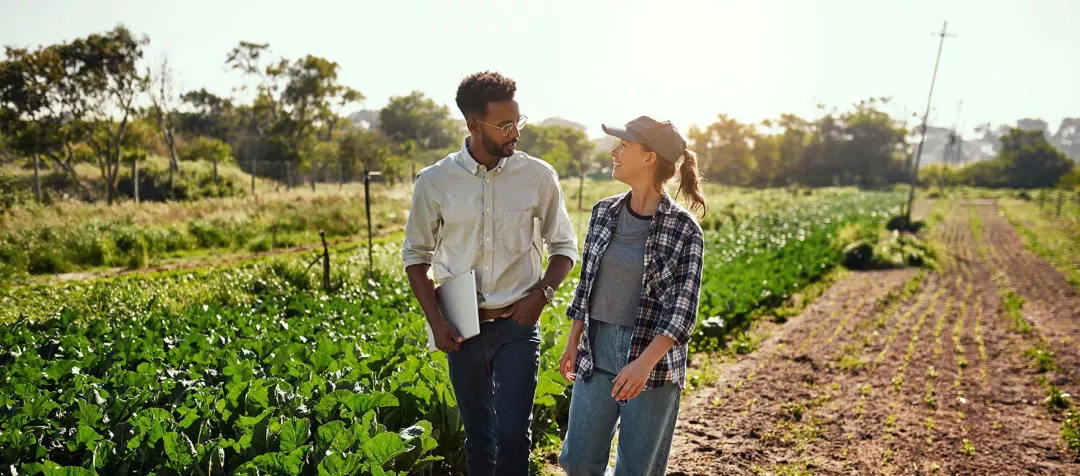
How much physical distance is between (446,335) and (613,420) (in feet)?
2.18

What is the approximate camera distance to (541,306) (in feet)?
7.84

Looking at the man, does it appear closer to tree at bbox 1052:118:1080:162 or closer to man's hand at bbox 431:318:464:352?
man's hand at bbox 431:318:464:352

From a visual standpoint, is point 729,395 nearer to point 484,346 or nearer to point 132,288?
point 484,346

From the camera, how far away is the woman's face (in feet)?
7.30

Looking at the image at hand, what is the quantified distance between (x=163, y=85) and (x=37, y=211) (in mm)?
14346

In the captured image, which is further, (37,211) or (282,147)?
(282,147)

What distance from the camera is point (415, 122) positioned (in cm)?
5759

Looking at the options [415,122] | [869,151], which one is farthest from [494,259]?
[869,151]

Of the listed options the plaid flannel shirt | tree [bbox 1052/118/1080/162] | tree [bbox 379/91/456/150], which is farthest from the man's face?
tree [bbox 1052/118/1080/162]

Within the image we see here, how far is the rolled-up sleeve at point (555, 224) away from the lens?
8.20 ft

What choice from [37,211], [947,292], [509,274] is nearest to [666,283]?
[509,274]

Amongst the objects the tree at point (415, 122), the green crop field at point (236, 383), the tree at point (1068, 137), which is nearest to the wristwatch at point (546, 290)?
the green crop field at point (236, 383)

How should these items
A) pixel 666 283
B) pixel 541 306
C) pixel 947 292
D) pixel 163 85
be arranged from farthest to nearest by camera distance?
1. pixel 163 85
2. pixel 947 292
3. pixel 541 306
4. pixel 666 283

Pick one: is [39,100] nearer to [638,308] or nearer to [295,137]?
[295,137]
